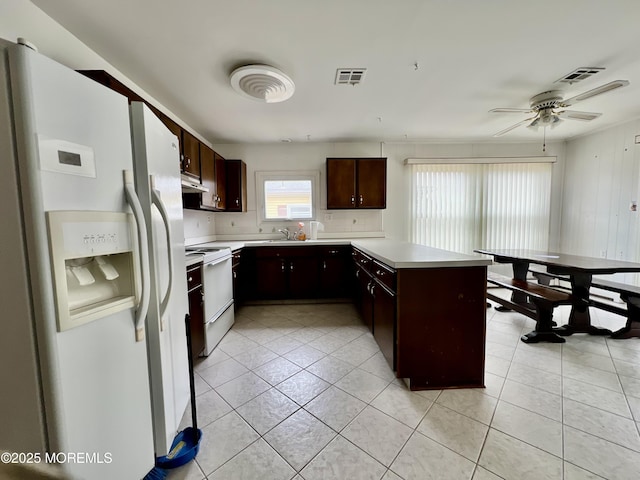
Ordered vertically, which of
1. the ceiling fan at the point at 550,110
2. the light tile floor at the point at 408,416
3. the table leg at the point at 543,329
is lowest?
the light tile floor at the point at 408,416

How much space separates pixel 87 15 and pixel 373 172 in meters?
3.24

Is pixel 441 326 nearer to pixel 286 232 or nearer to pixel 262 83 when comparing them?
pixel 262 83

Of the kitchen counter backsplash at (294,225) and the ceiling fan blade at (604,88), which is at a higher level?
the ceiling fan blade at (604,88)

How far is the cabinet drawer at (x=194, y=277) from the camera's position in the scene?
6.32 ft

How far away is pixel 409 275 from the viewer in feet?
5.57

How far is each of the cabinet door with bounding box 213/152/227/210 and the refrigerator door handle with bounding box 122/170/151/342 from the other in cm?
248

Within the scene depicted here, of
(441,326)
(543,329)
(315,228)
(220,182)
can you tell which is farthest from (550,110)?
(220,182)

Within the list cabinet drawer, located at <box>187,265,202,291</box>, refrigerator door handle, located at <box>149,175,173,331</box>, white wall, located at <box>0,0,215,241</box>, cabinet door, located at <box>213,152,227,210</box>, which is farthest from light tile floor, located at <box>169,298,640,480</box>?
white wall, located at <box>0,0,215,241</box>

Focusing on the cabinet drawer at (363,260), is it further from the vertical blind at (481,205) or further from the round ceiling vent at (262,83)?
the round ceiling vent at (262,83)

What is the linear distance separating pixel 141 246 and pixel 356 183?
3.26 metres

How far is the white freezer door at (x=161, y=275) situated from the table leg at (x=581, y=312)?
346 cm

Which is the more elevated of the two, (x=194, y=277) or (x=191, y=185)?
(x=191, y=185)

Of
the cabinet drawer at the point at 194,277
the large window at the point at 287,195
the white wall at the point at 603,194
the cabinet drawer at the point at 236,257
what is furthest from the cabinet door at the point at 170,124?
the white wall at the point at 603,194

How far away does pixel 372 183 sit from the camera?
150 inches
